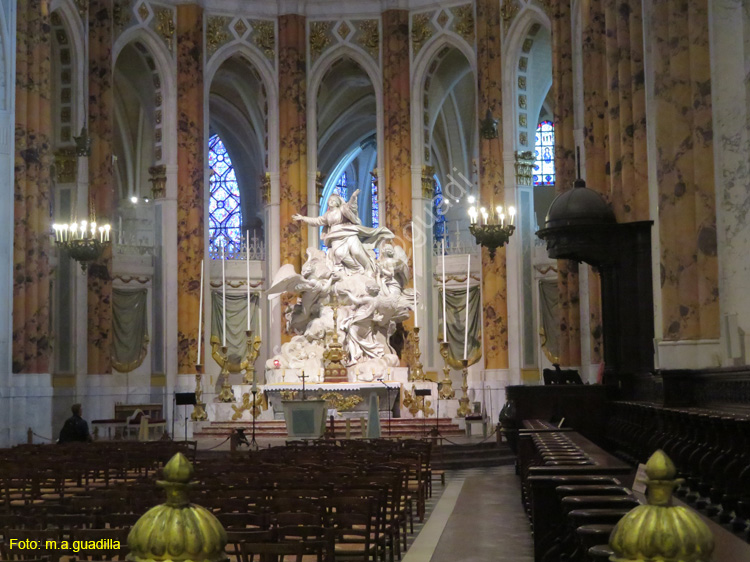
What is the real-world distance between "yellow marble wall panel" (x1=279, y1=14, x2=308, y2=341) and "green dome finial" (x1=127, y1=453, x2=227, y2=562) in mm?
25648

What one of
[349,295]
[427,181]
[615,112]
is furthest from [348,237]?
[615,112]

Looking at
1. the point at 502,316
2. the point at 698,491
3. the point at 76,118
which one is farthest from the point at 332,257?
the point at 698,491

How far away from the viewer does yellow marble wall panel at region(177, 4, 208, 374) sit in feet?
88.0

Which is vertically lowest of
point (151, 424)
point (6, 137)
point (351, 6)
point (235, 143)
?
point (151, 424)

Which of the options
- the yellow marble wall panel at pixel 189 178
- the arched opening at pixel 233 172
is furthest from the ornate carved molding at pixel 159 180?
the arched opening at pixel 233 172

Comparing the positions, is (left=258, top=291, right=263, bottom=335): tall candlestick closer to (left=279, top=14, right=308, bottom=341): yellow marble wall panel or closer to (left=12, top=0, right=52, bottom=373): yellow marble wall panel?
(left=279, top=14, right=308, bottom=341): yellow marble wall panel

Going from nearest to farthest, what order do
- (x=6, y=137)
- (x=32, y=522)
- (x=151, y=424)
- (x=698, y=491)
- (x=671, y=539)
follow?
(x=671, y=539), (x=32, y=522), (x=698, y=491), (x=6, y=137), (x=151, y=424)

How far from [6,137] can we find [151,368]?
25.3 ft

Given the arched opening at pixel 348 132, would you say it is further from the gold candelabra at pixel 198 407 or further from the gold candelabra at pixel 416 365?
the gold candelabra at pixel 198 407

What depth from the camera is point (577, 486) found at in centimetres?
493

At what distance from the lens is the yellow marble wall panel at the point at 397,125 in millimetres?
27969

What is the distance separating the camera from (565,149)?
2341 cm

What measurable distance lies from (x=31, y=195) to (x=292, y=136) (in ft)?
26.9

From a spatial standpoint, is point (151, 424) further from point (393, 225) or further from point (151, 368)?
point (393, 225)
